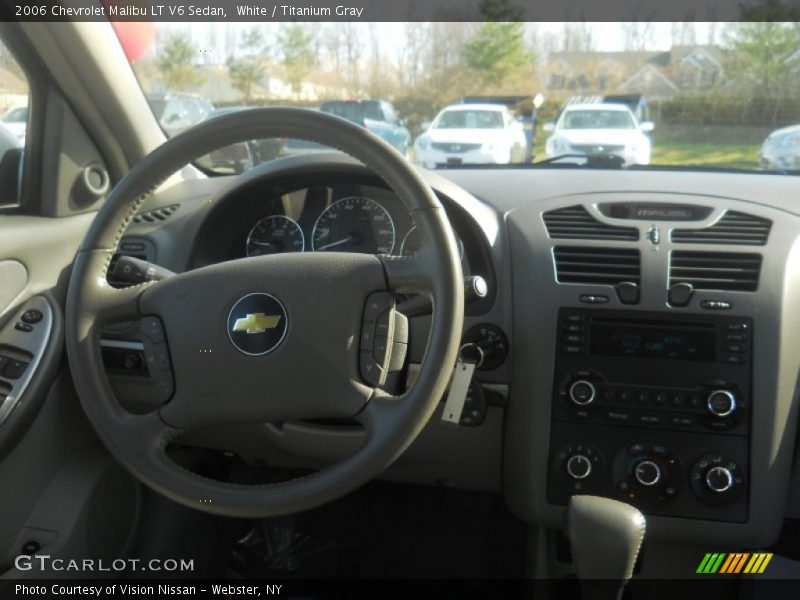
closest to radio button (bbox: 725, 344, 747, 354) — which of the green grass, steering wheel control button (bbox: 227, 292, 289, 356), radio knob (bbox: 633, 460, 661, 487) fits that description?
radio knob (bbox: 633, 460, 661, 487)

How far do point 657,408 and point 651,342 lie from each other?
0.56ft

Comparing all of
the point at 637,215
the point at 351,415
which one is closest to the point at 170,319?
the point at 351,415

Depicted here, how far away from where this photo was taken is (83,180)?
265 cm

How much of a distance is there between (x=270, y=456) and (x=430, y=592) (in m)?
0.76

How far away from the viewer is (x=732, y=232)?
2115mm

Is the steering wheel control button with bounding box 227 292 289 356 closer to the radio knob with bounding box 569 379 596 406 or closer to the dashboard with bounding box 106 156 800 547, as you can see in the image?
the dashboard with bounding box 106 156 800 547

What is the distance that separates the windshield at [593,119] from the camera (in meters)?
2.81

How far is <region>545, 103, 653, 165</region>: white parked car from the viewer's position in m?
2.60

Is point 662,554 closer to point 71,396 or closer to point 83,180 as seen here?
point 71,396

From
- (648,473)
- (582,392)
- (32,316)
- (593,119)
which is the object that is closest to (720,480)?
(648,473)

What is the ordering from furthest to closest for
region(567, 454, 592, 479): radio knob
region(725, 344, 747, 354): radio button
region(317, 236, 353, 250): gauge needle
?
region(317, 236, 353, 250): gauge needle < region(567, 454, 592, 479): radio knob < region(725, 344, 747, 354): radio button

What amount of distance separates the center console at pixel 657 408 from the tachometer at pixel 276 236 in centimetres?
81

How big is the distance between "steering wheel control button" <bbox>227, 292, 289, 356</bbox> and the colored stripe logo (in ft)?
4.72

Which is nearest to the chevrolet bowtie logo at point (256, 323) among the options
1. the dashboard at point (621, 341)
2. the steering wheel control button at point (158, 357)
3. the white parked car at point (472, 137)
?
the steering wheel control button at point (158, 357)
